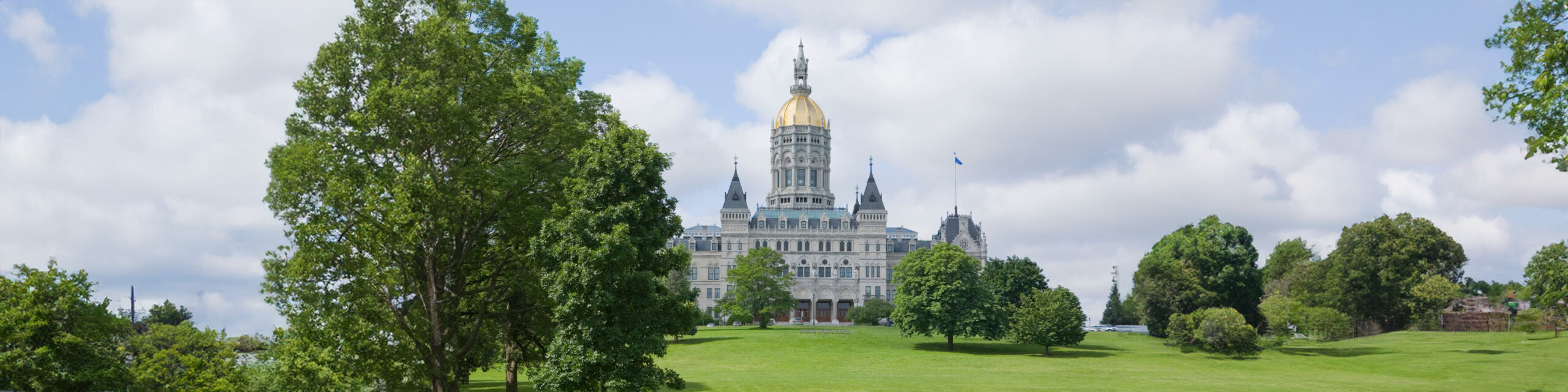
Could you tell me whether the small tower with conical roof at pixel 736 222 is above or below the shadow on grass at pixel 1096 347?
above

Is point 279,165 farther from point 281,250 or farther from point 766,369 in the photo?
point 766,369

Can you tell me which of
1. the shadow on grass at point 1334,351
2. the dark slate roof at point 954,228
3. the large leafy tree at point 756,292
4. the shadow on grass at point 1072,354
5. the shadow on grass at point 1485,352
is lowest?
the shadow on grass at point 1072,354

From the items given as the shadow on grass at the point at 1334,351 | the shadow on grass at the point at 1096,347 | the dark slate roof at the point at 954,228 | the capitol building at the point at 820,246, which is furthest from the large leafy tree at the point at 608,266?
the dark slate roof at the point at 954,228

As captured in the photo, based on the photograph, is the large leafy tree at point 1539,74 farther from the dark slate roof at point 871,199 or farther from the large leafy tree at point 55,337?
the dark slate roof at point 871,199

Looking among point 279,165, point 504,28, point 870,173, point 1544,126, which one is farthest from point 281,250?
point 870,173

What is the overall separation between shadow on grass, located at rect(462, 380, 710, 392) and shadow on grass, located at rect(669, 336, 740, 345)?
26.7 m

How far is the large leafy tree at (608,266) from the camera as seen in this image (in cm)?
3005

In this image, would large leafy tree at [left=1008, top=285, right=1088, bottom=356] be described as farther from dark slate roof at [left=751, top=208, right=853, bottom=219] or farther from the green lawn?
dark slate roof at [left=751, top=208, right=853, bottom=219]

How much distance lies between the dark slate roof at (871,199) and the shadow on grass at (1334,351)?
63009mm

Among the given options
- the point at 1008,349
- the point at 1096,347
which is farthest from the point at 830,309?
the point at 1008,349

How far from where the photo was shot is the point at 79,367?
1500 inches

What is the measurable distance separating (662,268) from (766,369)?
2680 centimetres

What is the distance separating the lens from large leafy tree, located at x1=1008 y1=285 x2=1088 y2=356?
72.2m

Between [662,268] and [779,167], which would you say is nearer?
[662,268]
